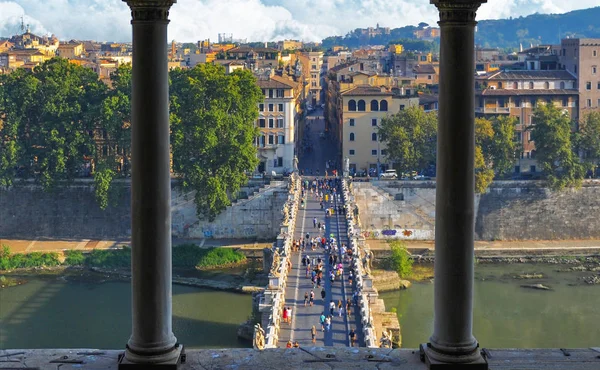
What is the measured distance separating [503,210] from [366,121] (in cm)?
663

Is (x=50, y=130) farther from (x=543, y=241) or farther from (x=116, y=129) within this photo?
(x=543, y=241)

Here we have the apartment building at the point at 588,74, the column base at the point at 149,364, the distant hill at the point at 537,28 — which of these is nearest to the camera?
the column base at the point at 149,364

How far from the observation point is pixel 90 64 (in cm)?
5062

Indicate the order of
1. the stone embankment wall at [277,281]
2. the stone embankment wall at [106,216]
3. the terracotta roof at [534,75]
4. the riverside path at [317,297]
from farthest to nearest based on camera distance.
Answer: the terracotta roof at [534,75], the stone embankment wall at [106,216], the stone embankment wall at [277,281], the riverside path at [317,297]

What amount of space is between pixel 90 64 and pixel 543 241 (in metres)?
23.7

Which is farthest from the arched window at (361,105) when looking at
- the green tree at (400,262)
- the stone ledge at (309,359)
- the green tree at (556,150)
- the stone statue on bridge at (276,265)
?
the stone ledge at (309,359)

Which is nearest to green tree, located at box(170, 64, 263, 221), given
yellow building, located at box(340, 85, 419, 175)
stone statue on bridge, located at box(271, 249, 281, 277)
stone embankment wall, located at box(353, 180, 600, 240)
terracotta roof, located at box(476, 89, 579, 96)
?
stone embankment wall, located at box(353, 180, 600, 240)

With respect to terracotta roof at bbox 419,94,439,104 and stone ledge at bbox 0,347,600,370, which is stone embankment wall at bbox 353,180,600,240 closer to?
terracotta roof at bbox 419,94,439,104

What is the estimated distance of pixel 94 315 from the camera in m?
25.6

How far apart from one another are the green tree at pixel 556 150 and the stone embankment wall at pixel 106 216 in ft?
27.4

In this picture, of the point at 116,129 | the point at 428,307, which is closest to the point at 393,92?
the point at 116,129

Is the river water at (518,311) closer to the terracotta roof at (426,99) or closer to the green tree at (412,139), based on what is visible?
the green tree at (412,139)

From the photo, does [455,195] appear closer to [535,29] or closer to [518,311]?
[518,311]

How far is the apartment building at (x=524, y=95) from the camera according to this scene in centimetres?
4012
